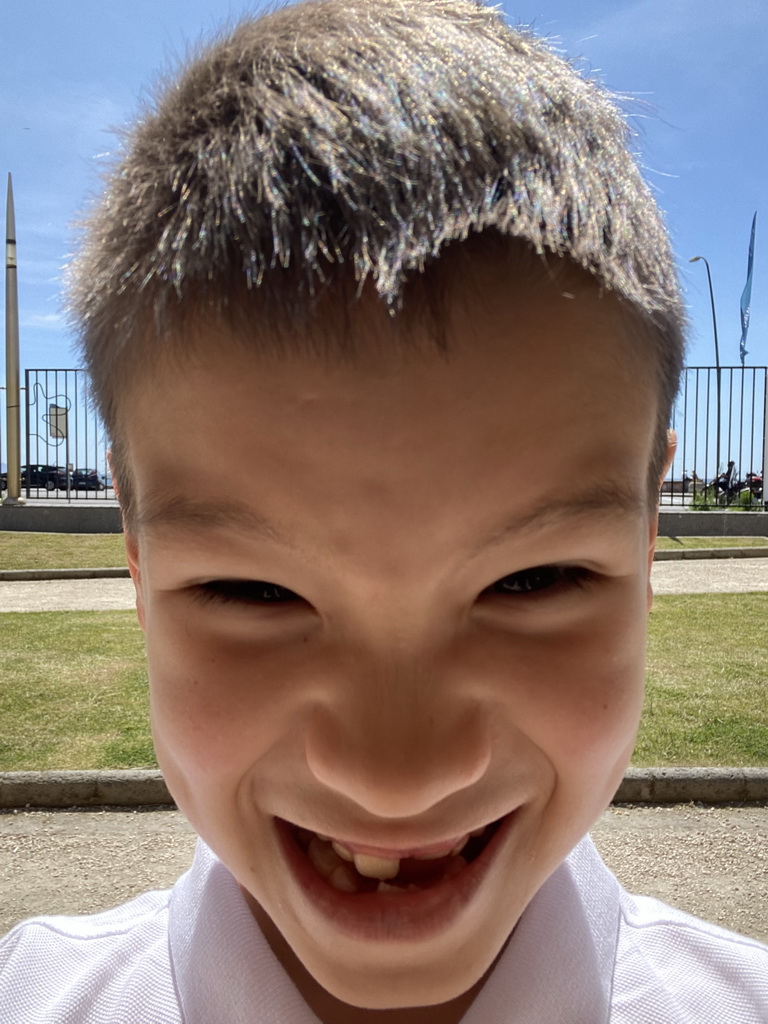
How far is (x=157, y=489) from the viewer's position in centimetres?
93

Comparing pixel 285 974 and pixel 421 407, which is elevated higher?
pixel 421 407

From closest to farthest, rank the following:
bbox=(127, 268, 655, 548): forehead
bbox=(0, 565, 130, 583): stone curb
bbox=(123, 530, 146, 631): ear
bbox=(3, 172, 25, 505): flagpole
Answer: bbox=(127, 268, 655, 548): forehead, bbox=(123, 530, 146, 631): ear, bbox=(0, 565, 130, 583): stone curb, bbox=(3, 172, 25, 505): flagpole

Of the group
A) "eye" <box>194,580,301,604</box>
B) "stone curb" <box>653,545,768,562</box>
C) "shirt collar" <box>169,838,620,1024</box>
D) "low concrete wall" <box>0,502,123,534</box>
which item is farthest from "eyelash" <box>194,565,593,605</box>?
"low concrete wall" <box>0,502,123,534</box>

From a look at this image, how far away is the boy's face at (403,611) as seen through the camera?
847mm

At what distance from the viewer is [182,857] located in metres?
3.69

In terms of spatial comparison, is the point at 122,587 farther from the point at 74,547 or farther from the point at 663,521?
the point at 663,521

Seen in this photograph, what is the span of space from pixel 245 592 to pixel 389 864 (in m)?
0.34

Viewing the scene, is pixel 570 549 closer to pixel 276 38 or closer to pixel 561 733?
pixel 561 733

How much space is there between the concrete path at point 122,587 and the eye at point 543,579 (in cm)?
897

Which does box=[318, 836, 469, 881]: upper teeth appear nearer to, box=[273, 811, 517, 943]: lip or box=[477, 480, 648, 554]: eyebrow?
box=[273, 811, 517, 943]: lip

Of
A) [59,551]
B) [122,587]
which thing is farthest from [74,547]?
[122,587]

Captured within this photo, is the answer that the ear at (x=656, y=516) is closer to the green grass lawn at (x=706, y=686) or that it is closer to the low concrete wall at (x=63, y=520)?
the green grass lawn at (x=706, y=686)

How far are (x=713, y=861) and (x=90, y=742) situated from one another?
338cm

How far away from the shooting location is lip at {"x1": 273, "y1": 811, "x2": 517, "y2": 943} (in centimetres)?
89
